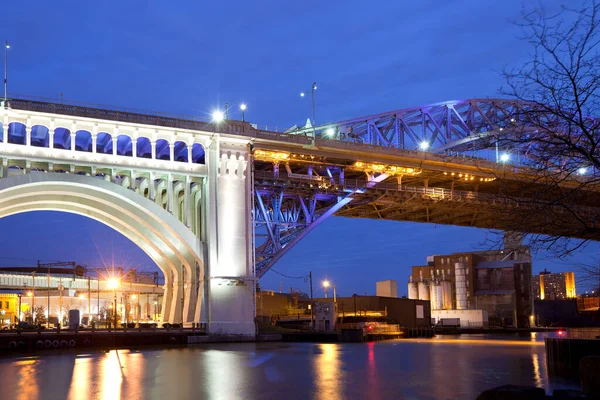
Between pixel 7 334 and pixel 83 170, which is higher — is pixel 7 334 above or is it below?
below

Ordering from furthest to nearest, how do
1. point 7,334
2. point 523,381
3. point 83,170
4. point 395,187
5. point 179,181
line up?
point 395,187
point 179,181
point 83,170
point 7,334
point 523,381

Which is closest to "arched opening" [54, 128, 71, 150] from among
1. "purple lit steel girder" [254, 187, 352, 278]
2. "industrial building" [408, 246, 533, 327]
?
"purple lit steel girder" [254, 187, 352, 278]

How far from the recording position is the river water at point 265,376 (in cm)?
2005

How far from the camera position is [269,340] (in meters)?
55.0

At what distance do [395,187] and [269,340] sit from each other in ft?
70.2

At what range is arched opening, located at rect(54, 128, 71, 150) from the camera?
50531 millimetres

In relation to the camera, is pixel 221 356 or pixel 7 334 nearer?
pixel 221 356

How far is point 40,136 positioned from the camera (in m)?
49.6

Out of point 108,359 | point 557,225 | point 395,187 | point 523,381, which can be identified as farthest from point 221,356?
point 395,187

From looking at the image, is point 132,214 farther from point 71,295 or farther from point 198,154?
point 71,295

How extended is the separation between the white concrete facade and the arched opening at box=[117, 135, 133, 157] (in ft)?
0.63

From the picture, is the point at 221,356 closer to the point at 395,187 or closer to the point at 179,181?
the point at 179,181

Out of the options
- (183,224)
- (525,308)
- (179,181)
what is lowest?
(525,308)

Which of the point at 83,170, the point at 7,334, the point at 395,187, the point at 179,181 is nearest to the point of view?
the point at 7,334
